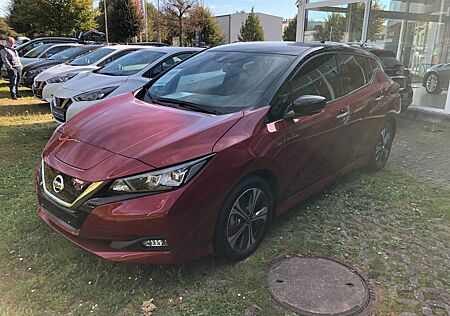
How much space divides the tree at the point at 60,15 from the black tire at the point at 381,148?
2548 cm

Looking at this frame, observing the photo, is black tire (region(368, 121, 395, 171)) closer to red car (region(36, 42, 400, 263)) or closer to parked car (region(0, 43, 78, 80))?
red car (region(36, 42, 400, 263))

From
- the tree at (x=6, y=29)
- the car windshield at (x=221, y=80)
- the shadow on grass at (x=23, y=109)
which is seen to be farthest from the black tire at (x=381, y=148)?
the tree at (x=6, y=29)

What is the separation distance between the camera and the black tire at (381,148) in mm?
4957

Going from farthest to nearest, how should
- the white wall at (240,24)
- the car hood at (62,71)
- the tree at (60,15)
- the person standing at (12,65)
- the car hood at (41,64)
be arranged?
the white wall at (240,24), the tree at (60,15), the car hood at (41,64), the person standing at (12,65), the car hood at (62,71)

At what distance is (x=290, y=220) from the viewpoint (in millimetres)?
3766

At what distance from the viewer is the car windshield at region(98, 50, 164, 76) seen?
22.7 ft

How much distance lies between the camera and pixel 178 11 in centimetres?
3644

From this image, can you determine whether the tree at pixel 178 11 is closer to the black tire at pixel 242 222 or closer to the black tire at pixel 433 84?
the black tire at pixel 433 84

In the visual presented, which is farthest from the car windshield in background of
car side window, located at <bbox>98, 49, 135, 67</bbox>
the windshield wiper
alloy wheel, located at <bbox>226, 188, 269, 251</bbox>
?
alloy wheel, located at <bbox>226, 188, 269, 251</bbox>

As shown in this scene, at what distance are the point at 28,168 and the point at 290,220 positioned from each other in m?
3.39

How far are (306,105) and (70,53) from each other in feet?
35.7

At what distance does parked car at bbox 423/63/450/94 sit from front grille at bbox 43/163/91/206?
8925 mm

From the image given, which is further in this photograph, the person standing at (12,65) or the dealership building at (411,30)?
the person standing at (12,65)

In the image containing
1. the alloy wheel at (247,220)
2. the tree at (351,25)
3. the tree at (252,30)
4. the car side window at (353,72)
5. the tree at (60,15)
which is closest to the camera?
the alloy wheel at (247,220)
